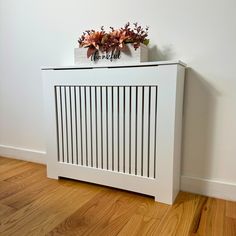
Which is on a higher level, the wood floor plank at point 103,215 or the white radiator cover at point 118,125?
the white radiator cover at point 118,125

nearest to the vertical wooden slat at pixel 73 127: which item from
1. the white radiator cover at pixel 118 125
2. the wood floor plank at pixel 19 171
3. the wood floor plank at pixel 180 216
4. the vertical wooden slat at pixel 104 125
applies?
the white radiator cover at pixel 118 125

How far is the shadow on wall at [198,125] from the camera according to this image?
120 centimetres

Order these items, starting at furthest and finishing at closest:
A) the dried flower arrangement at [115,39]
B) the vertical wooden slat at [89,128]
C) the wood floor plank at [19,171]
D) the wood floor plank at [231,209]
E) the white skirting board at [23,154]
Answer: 1. the white skirting board at [23,154]
2. the wood floor plank at [19,171]
3. the vertical wooden slat at [89,128]
4. the dried flower arrangement at [115,39]
5. the wood floor plank at [231,209]

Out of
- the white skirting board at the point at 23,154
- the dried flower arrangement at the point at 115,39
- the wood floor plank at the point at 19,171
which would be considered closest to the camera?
the dried flower arrangement at the point at 115,39

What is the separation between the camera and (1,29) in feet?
5.71

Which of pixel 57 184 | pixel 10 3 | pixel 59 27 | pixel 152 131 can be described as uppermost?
pixel 10 3

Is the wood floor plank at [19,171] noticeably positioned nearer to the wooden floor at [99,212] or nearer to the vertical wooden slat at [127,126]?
the wooden floor at [99,212]

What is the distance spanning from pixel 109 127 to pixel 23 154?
3.11 ft

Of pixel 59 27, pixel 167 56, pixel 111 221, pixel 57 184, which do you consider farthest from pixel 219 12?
pixel 57 184

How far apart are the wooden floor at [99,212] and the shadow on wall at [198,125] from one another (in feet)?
0.58

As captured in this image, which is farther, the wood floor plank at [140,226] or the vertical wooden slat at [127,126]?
the vertical wooden slat at [127,126]

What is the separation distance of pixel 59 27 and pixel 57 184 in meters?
1.03

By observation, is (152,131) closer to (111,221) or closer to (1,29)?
(111,221)

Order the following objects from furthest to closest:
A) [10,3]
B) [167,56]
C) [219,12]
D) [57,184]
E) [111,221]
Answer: [10,3], [57,184], [167,56], [219,12], [111,221]
